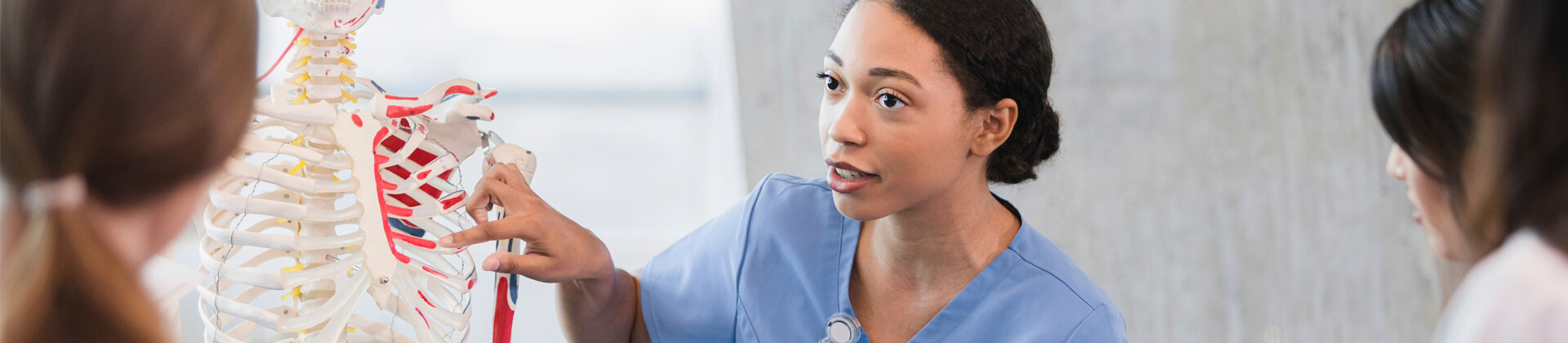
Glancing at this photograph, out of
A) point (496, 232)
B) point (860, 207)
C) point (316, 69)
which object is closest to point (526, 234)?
point (496, 232)

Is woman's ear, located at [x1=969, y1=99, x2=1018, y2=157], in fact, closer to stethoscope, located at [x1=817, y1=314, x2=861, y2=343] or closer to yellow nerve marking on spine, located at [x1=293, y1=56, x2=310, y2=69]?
stethoscope, located at [x1=817, y1=314, x2=861, y2=343]

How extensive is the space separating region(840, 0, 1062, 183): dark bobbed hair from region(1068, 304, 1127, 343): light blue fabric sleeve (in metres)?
0.23

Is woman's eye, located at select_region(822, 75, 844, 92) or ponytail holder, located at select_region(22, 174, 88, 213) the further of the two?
woman's eye, located at select_region(822, 75, 844, 92)

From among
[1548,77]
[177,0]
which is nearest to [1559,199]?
[1548,77]

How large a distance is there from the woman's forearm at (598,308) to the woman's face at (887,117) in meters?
0.34

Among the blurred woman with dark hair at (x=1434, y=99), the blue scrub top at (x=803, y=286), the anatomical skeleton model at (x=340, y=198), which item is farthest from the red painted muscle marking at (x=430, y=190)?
the blurred woman with dark hair at (x=1434, y=99)

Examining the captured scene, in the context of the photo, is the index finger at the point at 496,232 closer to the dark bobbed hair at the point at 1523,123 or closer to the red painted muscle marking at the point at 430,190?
the red painted muscle marking at the point at 430,190

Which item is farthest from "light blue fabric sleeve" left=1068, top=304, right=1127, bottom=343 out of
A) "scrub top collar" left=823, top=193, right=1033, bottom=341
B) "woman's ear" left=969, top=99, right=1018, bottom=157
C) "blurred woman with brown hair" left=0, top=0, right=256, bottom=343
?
"blurred woman with brown hair" left=0, top=0, right=256, bottom=343

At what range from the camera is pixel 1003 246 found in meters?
1.25

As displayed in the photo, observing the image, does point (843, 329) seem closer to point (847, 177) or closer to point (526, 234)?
point (847, 177)

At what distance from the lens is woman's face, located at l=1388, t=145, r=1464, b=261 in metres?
0.80

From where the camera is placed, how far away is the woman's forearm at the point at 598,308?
1.24m

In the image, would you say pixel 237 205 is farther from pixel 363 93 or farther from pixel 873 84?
pixel 873 84

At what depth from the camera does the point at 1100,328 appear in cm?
114
